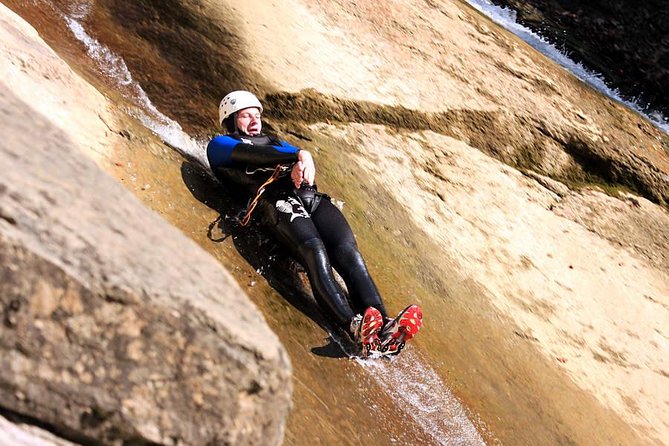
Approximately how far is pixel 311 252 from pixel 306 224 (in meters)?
0.28

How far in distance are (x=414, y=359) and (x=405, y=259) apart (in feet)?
4.43

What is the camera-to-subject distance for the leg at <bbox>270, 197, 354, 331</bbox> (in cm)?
538

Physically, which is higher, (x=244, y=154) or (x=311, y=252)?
(x=244, y=154)

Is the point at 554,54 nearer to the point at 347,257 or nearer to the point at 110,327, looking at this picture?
the point at 347,257

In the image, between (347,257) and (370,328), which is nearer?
(370,328)

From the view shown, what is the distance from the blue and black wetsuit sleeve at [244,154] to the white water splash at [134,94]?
2.14ft

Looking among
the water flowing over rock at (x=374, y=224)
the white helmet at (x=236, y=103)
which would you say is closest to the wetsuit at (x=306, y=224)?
the water flowing over rock at (x=374, y=224)

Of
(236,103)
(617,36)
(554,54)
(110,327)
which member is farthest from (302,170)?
(617,36)

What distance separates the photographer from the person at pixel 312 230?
5.27 meters

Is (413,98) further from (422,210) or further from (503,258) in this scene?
(503,258)

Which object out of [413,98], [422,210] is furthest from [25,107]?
[413,98]

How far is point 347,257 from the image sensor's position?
5.68 meters

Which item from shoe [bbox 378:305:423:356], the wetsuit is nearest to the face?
the wetsuit

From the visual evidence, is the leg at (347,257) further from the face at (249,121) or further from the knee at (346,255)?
the face at (249,121)
